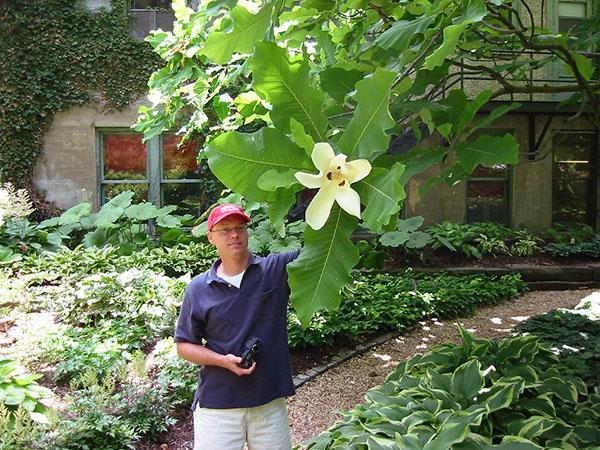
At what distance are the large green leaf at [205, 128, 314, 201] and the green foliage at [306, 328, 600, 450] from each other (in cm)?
150

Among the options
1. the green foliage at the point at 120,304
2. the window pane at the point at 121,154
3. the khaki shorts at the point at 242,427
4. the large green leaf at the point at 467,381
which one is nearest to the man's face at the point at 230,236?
the khaki shorts at the point at 242,427

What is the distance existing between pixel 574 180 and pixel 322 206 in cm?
1214

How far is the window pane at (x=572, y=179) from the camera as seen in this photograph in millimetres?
11766

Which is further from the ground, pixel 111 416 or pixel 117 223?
pixel 117 223

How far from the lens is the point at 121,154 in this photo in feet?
36.4

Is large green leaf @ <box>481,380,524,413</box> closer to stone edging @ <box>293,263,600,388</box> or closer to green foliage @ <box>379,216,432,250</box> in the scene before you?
green foliage @ <box>379,216,432,250</box>

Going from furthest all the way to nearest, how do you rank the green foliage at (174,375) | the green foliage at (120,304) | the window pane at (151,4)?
the window pane at (151,4) → the green foliage at (120,304) → the green foliage at (174,375)

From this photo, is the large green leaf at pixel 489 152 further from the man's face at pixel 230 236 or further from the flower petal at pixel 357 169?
the man's face at pixel 230 236

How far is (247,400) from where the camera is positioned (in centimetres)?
246

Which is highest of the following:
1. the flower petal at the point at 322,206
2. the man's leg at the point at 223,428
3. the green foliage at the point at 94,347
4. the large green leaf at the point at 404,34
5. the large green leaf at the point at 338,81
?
the large green leaf at the point at 404,34

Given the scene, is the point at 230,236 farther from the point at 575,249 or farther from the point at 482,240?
the point at 575,249

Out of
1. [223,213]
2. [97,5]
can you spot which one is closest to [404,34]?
[223,213]

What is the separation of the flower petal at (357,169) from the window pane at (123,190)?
10474 mm

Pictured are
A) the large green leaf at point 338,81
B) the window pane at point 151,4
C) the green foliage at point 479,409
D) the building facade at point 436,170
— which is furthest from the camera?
the window pane at point 151,4
